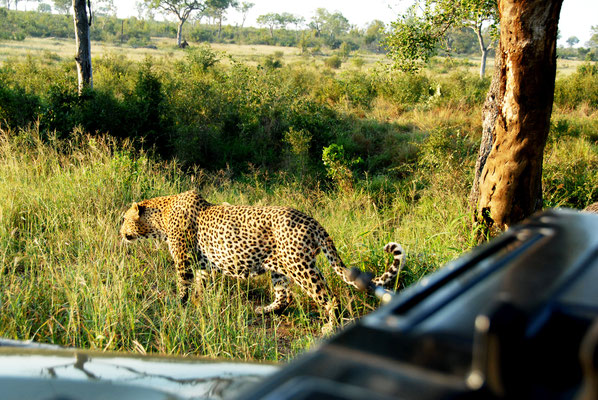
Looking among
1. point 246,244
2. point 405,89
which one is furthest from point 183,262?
point 405,89

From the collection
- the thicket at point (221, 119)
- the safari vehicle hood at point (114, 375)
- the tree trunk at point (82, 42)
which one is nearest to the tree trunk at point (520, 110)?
the safari vehicle hood at point (114, 375)

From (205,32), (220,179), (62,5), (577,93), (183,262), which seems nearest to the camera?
(183,262)

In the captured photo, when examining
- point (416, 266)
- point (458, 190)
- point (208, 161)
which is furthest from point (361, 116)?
point (416, 266)

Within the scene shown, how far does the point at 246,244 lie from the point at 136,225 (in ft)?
4.52

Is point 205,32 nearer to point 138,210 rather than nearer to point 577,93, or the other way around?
point 577,93

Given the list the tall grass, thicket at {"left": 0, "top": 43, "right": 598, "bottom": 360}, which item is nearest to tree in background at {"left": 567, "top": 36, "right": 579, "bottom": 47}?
thicket at {"left": 0, "top": 43, "right": 598, "bottom": 360}

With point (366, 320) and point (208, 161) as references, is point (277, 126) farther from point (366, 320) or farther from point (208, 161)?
point (366, 320)

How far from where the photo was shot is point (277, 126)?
11969 millimetres

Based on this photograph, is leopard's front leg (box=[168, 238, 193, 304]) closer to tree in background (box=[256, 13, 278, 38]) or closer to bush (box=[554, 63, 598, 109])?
bush (box=[554, 63, 598, 109])

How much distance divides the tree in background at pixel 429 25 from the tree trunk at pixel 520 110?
3.96 m

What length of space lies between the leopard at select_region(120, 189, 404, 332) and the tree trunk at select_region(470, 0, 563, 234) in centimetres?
130

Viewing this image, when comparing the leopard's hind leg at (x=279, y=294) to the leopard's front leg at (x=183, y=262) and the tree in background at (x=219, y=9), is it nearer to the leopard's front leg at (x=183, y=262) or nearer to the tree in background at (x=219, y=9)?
the leopard's front leg at (x=183, y=262)

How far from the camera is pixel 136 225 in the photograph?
5.35m

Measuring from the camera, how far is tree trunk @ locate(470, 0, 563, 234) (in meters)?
4.59
